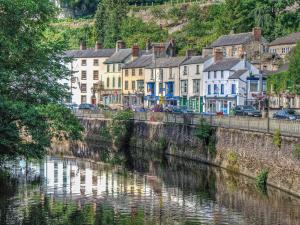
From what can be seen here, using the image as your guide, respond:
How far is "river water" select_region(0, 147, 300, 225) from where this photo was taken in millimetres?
39094

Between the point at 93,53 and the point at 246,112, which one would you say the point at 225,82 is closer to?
the point at 246,112

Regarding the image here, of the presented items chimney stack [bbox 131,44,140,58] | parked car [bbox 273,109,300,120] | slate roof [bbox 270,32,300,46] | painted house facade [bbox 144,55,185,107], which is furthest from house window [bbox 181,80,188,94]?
parked car [bbox 273,109,300,120]

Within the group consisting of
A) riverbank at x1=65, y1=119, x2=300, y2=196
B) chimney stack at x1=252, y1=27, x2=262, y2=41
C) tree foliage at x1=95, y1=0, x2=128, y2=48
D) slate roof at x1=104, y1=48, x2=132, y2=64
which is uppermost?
tree foliage at x1=95, y1=0, x2=128, y2=48

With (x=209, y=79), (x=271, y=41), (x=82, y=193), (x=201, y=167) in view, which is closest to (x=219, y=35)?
(x=271, y=41)

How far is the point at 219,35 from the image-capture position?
11962 cm

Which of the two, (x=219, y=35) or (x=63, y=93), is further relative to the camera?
(x=219, y=35)

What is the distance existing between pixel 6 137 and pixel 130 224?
7.75 meters

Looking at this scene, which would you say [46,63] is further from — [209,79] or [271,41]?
[271,41]

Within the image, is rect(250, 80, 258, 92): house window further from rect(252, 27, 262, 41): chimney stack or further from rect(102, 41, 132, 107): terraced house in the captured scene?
rect(102, 41, 132, 107): terraced house

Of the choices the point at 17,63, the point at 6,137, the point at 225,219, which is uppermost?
the point at 17,63

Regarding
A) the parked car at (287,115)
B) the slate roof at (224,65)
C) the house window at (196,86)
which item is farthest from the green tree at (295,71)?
the house window at (196,86)

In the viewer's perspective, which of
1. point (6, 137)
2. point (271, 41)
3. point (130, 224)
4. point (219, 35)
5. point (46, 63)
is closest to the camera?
point (130, 224)

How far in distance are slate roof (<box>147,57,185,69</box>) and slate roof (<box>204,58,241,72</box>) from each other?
6584 mm

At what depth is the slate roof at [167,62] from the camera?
337 ft
